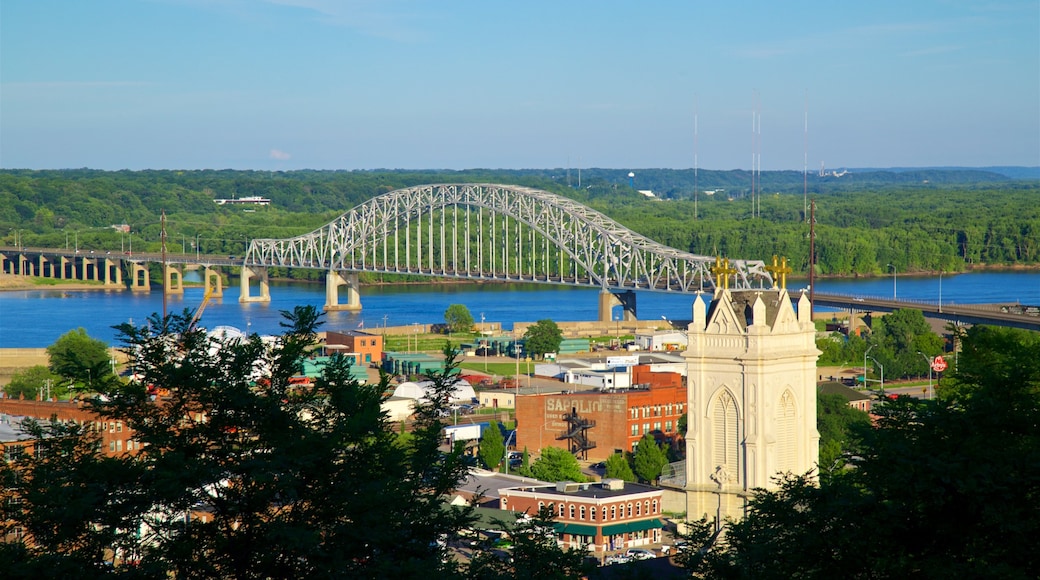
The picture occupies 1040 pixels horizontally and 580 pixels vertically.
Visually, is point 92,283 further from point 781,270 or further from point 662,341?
point 781,270

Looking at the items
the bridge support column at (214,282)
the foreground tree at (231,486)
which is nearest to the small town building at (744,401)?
the foreground tree at (231,486)

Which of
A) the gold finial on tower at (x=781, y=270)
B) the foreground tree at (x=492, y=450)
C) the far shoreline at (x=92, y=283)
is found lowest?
the foreground tree at (x=492, y=450)

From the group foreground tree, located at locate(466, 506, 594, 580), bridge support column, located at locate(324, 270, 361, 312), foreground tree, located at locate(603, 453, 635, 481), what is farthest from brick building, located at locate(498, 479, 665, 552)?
bridge support column, located at locate(324, 270, 361, 312)

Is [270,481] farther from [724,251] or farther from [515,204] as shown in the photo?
[724,251]

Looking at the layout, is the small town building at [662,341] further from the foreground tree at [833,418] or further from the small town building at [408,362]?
the foreground tree at [833,418]

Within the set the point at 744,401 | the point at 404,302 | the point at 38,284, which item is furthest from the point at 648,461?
the point at 38,284

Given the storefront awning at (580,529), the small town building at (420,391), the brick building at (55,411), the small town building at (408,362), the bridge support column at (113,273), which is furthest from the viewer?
the bridge support column at (113,273)

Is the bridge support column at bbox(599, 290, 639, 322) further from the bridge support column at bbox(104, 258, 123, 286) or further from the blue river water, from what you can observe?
the bridge support column at bbox(104, 258, 123, 286)

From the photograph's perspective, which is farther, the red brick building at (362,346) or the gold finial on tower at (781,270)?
the red brick building at (362,346)
